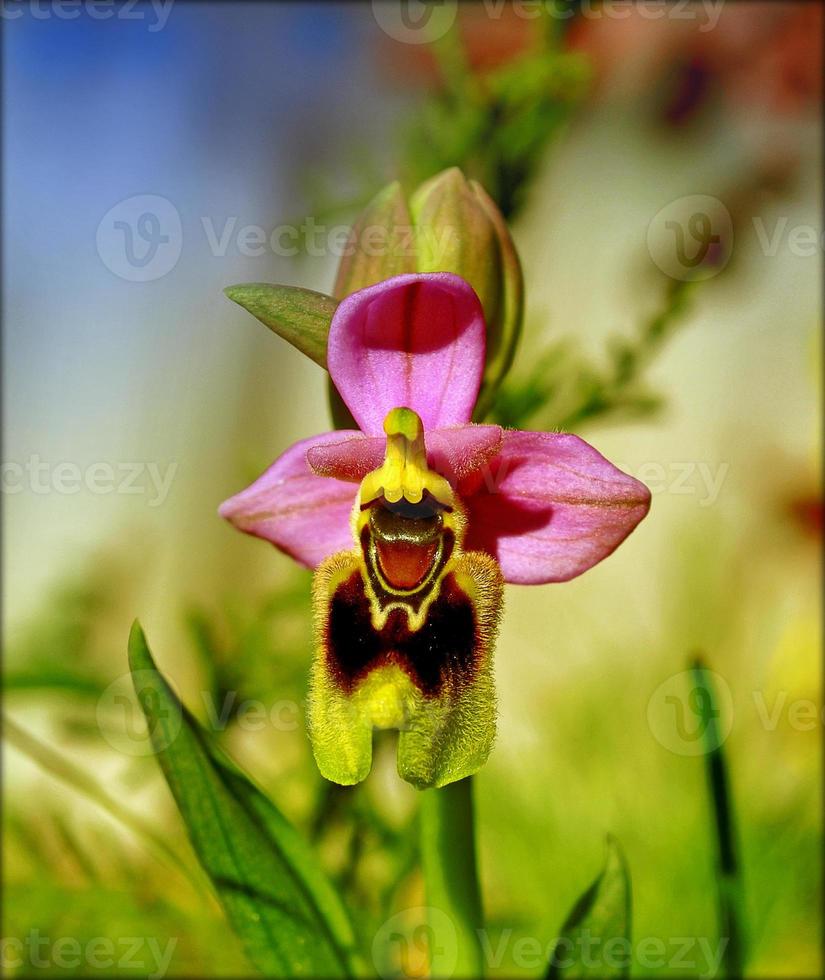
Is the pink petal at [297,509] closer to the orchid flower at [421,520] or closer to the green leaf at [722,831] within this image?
the orchid flower at [421,520]

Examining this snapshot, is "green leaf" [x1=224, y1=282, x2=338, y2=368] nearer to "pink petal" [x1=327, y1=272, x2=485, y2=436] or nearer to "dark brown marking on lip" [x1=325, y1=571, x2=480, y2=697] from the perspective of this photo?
"pink petal" [x1=327, y1=272, x2=485, y2=436]

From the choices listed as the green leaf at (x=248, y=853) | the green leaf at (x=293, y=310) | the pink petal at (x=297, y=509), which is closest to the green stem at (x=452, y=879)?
the green leaf at (x=248, y=853)

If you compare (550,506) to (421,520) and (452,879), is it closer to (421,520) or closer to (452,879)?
(421,520)


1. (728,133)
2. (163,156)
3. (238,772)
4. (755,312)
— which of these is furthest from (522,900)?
(728,133)

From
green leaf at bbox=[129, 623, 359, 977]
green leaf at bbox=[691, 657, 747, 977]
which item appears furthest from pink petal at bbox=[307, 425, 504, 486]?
green leaf at bbox=[691, 657, 747, 977]

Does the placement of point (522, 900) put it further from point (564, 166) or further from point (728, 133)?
point (728, 133)
